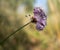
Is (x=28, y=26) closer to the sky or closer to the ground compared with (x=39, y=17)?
closer to the ground

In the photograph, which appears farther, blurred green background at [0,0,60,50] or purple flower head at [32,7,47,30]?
blurred green background at [0,0,60,50]

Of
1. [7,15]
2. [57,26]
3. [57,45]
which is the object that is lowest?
[57,45]

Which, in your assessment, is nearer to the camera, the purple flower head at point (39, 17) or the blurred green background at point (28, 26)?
the purple flower head at point (39, 17)

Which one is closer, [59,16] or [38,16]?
[38,16]

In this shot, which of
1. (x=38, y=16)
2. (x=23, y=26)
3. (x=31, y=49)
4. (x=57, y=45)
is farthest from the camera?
(x=57, y=45)

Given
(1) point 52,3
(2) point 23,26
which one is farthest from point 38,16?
(1) point 52,3

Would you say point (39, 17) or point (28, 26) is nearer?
point (39, 17)

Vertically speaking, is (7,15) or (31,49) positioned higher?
(7,15)

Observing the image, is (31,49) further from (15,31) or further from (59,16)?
(59,16)
